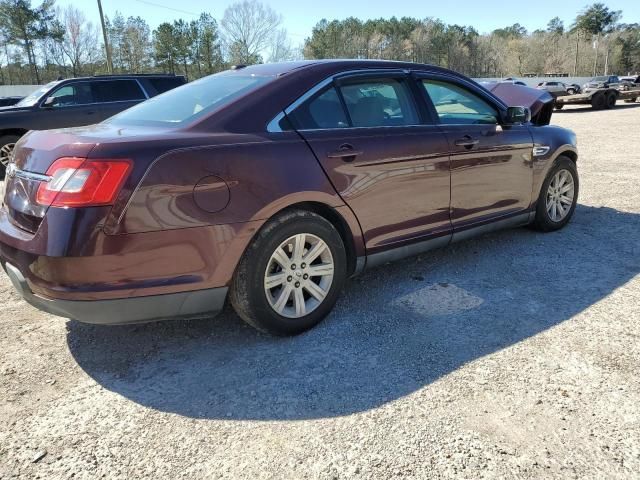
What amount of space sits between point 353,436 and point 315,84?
2.06 metres

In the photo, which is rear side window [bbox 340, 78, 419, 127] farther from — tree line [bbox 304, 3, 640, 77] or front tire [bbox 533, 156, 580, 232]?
tree line [bbox 304, 3, 640, 77]

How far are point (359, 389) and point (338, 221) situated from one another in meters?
1.10

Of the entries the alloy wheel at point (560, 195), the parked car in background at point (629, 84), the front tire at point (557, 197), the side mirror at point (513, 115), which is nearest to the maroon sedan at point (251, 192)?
the side mirror at point (513, 115)

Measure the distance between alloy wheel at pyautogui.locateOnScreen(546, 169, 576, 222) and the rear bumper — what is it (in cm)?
360

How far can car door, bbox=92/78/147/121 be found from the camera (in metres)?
10.2

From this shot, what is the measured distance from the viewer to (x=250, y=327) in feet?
10.9

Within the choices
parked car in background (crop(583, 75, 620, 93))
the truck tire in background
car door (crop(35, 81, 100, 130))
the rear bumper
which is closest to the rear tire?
car door (crop(35, 81, 100, 130))

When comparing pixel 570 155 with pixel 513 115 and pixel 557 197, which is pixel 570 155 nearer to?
pixel 557 197

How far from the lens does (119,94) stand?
10367 mm

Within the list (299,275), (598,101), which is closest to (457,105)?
(299,275)

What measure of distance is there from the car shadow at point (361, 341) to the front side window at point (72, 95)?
7854 mm

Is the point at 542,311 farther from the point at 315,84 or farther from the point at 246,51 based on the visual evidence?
the point at 246,51

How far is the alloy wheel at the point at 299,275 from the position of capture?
3.02 metres

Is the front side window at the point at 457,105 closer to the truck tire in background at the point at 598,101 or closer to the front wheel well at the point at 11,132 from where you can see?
the front wheel well at the point at 11,132
